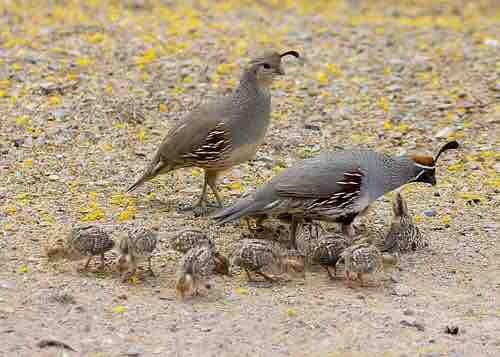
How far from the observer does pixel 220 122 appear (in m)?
7.76

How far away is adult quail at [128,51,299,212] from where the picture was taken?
7.71 metres

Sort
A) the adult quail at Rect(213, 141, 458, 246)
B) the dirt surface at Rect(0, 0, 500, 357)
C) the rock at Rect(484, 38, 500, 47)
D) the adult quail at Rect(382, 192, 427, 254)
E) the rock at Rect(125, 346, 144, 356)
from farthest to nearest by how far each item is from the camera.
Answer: the rock at Rect(484, 38, 500, 47) → the adult quail at Rect(382, 192, 427, 254) → the adult quail at Rect(213, 141, 458, 246) → the dirt surface at Rect(0, 0, 500, 357) → the rock at Rect(125, 346, 144, 356)

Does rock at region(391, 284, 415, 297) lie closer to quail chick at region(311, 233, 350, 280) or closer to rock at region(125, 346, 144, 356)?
quail chick at region(311, 233, 350, 280)

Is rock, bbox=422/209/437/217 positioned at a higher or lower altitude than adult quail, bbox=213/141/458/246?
lower

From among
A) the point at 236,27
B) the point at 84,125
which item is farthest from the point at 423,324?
the point at 236,27

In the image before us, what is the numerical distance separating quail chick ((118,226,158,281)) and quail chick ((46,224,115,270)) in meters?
0.12

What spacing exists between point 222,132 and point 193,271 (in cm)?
183

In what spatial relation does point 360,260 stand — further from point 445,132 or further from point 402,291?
point 445,132

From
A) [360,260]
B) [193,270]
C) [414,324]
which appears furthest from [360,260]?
[193,270]

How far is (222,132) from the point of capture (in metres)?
7.72

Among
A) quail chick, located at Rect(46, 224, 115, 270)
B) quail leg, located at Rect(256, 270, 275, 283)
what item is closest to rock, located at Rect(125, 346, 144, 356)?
quail chick, located at Rect(46, 224, 115, 270)

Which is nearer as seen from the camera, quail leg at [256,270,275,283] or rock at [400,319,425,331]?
rock at [400,319,425,331]

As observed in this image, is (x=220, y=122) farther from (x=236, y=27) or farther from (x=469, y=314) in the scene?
(x=236, y=27)

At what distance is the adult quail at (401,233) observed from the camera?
716cm
